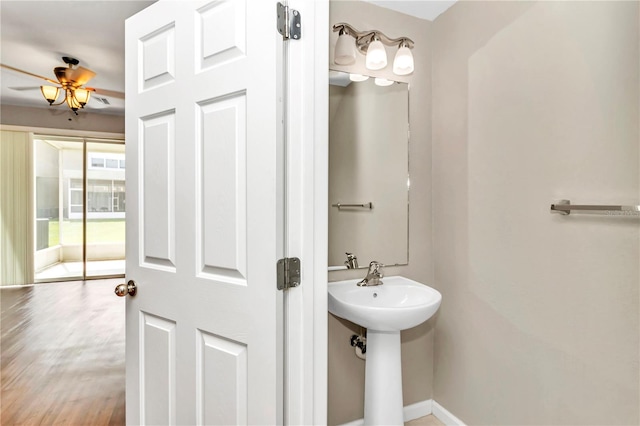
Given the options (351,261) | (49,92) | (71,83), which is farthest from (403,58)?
(49,92)

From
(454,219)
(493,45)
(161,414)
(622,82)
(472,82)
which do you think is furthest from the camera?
(454,219)

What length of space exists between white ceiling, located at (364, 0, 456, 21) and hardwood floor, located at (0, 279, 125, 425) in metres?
2.72

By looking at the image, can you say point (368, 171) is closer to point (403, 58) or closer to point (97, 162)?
point (403, 58)

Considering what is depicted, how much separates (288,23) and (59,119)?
5.16 m

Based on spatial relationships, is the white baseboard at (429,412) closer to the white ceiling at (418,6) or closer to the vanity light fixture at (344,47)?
the vanity light fixture at (344,47)

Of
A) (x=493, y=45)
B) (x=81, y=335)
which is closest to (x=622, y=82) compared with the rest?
(x=493, y=45)

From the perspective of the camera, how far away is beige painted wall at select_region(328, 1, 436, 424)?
A: 1791mm

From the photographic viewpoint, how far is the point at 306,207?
3.58 ft

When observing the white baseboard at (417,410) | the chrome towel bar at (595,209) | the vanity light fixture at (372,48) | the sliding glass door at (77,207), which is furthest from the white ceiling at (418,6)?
the sliding glass door at (77,207)

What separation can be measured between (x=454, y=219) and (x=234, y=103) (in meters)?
1.32

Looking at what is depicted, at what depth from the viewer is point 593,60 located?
4.05 ft

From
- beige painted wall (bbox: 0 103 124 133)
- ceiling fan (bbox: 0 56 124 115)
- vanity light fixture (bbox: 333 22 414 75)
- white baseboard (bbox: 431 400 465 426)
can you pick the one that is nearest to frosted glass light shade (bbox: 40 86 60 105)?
ceiling fan (bbox: 0 56 124 115)

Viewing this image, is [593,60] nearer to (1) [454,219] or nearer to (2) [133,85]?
(1) [454,219]

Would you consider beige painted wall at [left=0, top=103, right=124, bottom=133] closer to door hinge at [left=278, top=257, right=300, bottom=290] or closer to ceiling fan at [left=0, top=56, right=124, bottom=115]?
ceiling fan at [left=0, top=56, right=124, bottom=115]
